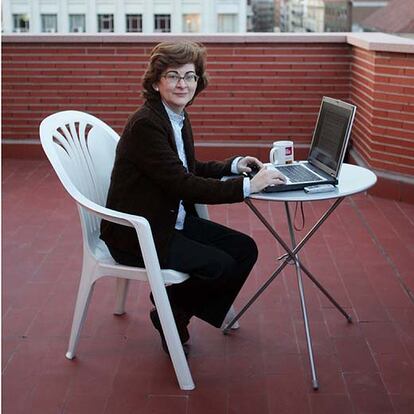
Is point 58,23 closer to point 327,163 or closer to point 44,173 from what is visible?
point 44,173

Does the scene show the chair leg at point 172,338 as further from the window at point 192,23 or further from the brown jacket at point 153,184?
the window at point 192,23

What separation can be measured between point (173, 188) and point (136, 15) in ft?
188

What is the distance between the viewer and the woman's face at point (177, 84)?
9.59 feet

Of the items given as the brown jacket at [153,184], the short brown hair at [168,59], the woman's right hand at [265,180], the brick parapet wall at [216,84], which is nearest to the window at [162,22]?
the brick parapet wall at [216,84]

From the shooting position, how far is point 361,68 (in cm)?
616

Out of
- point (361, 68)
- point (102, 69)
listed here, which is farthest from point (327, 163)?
point (102, 69)

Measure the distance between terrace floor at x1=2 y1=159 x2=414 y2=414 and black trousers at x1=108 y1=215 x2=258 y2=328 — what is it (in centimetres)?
26

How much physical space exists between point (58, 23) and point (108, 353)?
5986 centimetres

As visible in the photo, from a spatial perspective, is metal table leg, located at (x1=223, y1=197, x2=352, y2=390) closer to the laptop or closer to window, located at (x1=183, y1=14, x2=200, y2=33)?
the laptop

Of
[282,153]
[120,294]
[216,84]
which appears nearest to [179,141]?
[282,153]

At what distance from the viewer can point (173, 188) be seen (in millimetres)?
2850

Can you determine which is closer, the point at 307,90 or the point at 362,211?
the point at 362,211

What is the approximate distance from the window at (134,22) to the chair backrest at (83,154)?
56.1m

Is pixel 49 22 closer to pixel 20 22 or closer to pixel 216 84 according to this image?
pixel 20 22
